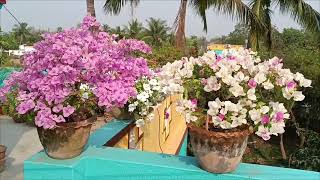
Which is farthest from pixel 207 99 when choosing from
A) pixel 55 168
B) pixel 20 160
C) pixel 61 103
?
pixel 20 160

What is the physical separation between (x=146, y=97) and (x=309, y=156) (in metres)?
7.40

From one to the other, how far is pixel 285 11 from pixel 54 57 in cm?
1211

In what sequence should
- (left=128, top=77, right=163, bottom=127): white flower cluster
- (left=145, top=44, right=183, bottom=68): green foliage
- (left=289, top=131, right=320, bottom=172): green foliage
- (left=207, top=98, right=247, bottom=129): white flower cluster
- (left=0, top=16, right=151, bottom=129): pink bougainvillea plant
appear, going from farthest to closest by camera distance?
(left=145, top=44, right=183, bottom=68): green foliage, (left=289, top=131, right=320, bottom=172): green foliage, (left=128, top=77, right=163, bottom=127): white flower cluster, (left=0, top=16, right=151, bottom=129): pink bougainvillea plant, (left=207, top=98, right=247, bottom=129): white flower cluster

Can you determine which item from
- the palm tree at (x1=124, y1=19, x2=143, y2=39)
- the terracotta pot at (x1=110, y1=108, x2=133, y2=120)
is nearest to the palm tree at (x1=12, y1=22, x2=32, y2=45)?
the palm tree at (x1=124, y1=19, x2=143, y2=39)

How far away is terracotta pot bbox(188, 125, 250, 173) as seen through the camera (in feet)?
6.47

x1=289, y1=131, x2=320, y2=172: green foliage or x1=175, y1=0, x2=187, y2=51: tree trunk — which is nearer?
x1=289, y1=131, x2=320, y2=172: green foliage

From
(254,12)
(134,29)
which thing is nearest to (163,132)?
(254,12)

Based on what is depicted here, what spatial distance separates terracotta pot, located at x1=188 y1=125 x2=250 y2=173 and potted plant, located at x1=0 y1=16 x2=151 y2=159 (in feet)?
1.52

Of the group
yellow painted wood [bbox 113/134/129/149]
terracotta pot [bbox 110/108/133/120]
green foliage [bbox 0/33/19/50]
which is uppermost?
green foliage [bbox 0/33/19/50]

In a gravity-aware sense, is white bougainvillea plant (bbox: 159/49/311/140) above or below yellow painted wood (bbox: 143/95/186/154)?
above

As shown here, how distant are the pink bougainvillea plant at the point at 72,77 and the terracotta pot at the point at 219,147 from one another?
0.46 m

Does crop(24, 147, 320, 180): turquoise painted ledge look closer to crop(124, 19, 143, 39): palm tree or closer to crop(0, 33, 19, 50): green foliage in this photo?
crop(0, 33, 19, 50): green foliage

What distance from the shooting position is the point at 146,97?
9.31 ft

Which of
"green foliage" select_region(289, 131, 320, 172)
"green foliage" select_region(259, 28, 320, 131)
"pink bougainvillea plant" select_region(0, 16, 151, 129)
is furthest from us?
"green foliage" select_region(259, 28, 320, 131)
